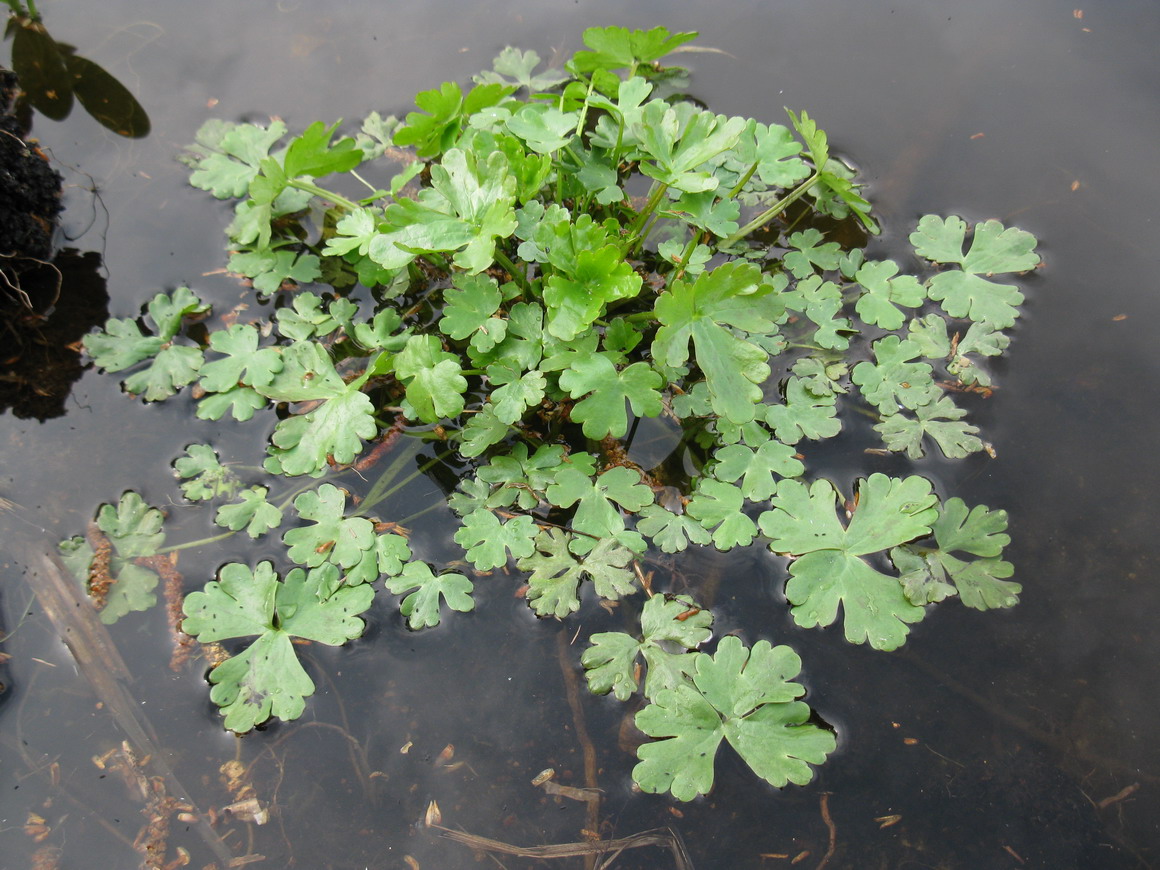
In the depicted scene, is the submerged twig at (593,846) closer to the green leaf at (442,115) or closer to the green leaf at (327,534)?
the green leaf at (327,534)

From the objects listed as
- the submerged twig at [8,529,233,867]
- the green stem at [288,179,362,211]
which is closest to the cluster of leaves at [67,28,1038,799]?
the green stem at [288,179,362,211]

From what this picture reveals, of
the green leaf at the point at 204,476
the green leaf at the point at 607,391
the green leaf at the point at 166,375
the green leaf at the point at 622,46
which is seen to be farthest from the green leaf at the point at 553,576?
the green leaf at the point at 622,46

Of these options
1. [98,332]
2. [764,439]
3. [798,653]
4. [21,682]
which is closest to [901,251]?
[764,439]

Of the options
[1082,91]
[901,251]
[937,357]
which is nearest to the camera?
[937,357]

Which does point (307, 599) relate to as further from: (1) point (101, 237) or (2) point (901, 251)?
(2) point (901, 251)

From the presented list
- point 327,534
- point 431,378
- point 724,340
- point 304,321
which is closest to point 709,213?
point 724,340

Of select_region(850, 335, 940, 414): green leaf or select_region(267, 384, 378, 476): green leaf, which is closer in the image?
select_region(267, 384, 378, 476): green leaf

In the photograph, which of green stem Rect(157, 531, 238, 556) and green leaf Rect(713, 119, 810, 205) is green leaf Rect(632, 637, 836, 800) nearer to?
green stem Rect(157, 531, 238, 556)
